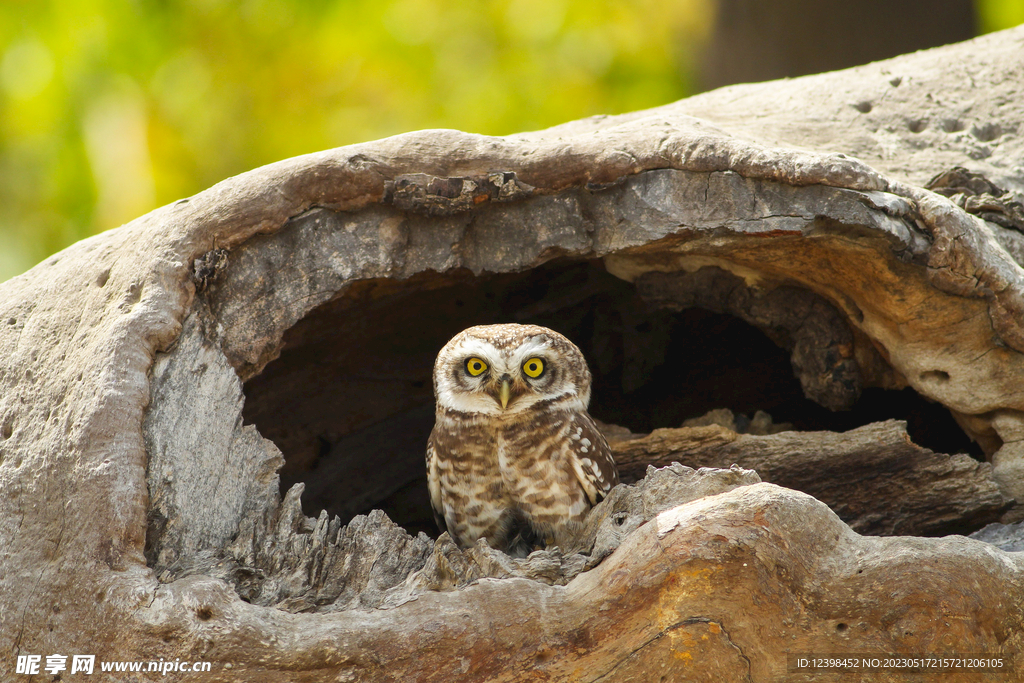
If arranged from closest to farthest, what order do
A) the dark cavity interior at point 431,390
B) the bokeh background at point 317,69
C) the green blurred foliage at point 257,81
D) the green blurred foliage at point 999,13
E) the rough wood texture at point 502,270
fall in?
the rough wood texture at point 502,270 < the dark cavity interior at point 431,390 < the bokeh background at point 317,69 < the green blurred foliage at point 999,13 < the green blurred foliage at point 257,81

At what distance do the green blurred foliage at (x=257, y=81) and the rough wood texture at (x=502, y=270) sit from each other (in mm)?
4915

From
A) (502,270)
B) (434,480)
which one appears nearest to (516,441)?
(434,480)

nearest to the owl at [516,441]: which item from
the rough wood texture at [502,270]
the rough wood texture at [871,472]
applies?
the rough wood texture at [502,270]

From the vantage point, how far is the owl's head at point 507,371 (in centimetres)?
260

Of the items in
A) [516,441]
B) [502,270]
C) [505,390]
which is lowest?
[516,441]

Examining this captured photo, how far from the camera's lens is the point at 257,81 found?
29.7ft

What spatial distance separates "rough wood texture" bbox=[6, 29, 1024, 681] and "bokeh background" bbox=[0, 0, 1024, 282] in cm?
375

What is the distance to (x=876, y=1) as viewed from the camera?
20.4 ft

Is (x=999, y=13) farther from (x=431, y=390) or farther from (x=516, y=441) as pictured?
(x=516, y=441)

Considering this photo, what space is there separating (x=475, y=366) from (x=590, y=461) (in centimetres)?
50

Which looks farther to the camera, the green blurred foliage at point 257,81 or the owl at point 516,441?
the green blurred foliage at point 257,81

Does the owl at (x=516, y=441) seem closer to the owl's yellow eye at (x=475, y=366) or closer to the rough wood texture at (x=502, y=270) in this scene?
the owl's yellow eye at (x=475, y=366)

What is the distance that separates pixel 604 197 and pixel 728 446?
105cm


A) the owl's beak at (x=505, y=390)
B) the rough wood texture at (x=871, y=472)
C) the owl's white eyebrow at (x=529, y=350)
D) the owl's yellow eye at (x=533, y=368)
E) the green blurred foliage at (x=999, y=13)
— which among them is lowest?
the rough wood texture at (x=871, y=472)
